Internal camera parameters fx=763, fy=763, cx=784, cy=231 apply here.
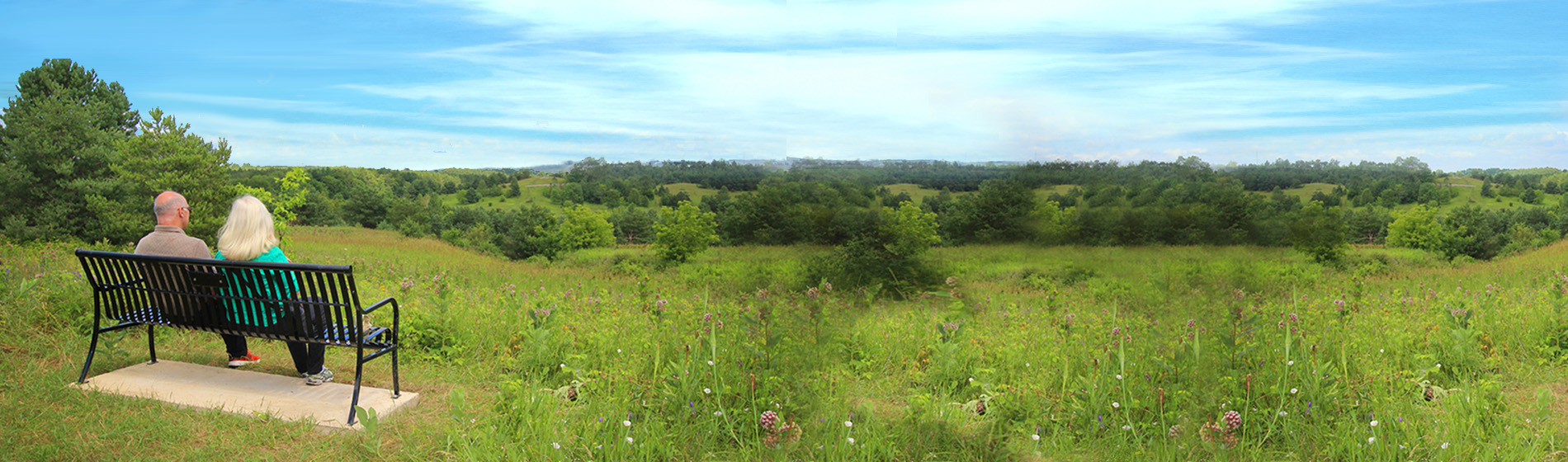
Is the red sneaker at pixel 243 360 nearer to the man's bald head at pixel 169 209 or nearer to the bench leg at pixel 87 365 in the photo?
the bench leg at pixel 87 365

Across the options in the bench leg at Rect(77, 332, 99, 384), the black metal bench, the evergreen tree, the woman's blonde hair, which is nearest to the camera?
the black metal bench

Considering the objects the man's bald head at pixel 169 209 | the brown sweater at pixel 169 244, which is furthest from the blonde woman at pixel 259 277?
the man's bald head at pixel 169 209

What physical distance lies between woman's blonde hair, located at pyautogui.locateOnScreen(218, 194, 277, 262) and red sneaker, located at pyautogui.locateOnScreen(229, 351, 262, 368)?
3.25 ft

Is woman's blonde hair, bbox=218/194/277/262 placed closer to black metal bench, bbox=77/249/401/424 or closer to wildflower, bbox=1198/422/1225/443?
black metal bench, bbox=77/249/401/424

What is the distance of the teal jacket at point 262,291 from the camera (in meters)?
4.10

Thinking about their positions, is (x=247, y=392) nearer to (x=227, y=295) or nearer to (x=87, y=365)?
(x=227, y=295)

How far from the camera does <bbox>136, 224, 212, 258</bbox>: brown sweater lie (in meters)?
4.67

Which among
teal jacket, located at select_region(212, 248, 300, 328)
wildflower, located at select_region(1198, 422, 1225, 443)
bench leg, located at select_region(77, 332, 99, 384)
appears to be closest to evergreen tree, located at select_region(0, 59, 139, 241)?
bench leg, located at select_region(77, 332, 99, 384)

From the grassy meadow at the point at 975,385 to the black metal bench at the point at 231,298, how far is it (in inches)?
17.6

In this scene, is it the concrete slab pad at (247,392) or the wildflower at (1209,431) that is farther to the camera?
the concrete slab pad at (247,392)

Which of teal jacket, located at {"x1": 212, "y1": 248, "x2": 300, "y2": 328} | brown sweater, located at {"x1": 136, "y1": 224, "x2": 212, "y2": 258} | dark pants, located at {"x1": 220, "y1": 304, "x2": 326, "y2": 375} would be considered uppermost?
brown sweater, located at {"x1": 136, "y1": 224, "x2": 212, "y2": 258}

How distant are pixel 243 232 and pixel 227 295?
1.22 feet

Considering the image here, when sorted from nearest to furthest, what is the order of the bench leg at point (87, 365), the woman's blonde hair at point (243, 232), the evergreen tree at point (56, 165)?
the woman's blonde hair at point (243, 232) → the bench leg at point (87, 365) → the evergreen tree at point (56, 165)

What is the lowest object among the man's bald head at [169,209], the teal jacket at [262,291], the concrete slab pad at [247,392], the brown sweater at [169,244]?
the concrete slab pad at [247,392]
